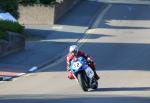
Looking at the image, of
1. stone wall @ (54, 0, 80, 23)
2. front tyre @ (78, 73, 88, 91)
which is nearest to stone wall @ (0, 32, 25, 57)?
front tyre @ (78, 73, 88, 91)

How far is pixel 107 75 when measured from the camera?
2705cm

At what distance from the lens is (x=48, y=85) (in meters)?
24.5

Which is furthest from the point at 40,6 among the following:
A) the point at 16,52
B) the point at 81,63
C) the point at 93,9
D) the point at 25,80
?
the point at 81,63

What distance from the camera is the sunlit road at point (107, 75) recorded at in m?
20.4

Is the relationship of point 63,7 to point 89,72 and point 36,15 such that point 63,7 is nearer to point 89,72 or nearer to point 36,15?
point 36,15

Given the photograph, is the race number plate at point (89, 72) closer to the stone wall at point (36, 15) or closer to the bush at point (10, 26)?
the bush at point (10, 26)

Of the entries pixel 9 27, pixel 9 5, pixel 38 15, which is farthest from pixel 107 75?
pixel 38 15

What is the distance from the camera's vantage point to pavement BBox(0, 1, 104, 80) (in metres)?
29.5

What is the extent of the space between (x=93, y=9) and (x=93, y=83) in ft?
102

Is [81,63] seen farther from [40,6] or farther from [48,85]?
[40,6]

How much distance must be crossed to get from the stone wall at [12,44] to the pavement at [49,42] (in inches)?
10.8

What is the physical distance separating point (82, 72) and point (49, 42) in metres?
14.8

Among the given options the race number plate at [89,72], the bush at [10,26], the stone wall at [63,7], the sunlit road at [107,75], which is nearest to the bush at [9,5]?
the sunlit road at [107,75]

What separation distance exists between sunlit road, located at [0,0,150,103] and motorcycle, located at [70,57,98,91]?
1.13ft
